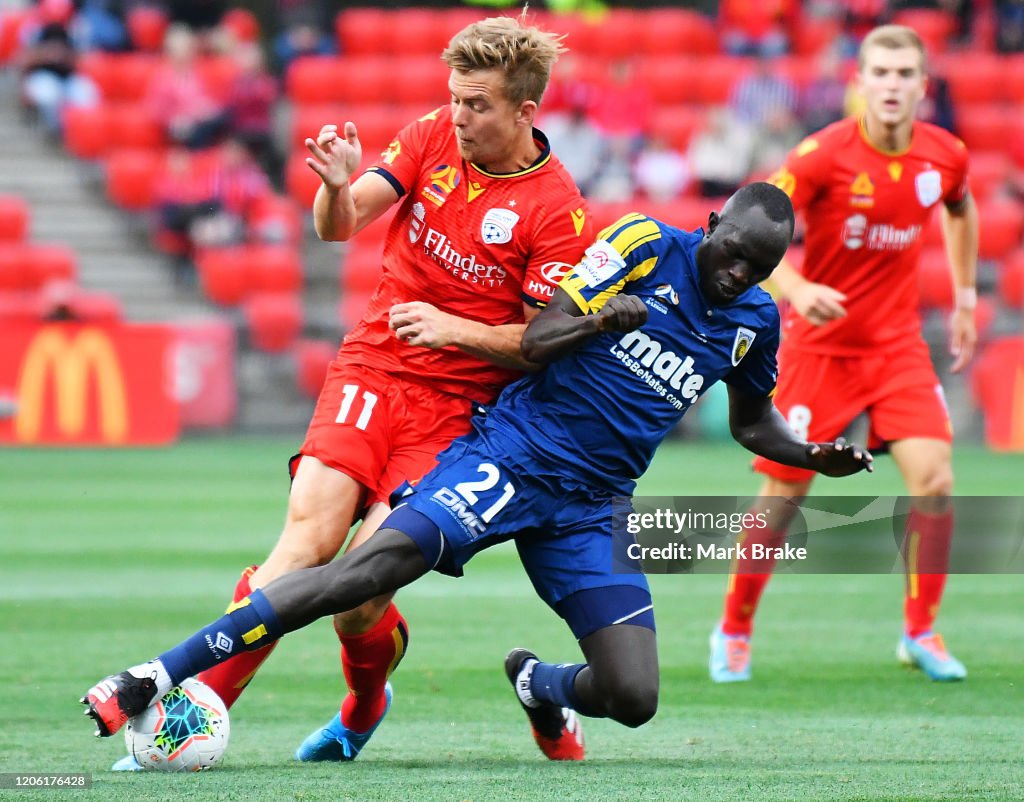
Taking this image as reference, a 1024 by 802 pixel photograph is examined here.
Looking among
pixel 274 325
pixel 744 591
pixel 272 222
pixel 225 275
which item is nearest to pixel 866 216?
pixel 744 591

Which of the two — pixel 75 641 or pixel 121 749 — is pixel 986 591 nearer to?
pixel 75 641

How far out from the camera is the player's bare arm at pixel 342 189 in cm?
521

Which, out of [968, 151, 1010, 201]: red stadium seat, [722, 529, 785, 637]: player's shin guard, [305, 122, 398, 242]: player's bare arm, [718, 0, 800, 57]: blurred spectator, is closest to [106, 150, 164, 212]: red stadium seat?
[718, 0, 800, 57]: blurred spectator

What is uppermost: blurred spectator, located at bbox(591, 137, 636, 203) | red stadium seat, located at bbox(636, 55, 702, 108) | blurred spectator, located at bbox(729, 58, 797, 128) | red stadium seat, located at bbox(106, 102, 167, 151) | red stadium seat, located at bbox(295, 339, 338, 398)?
blurred spectator, located at bbox(729, 58, 797, 128)

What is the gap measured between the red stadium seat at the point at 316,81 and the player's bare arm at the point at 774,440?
15.3m

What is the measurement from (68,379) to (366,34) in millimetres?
7499

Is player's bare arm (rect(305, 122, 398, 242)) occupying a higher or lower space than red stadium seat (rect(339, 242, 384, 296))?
higher

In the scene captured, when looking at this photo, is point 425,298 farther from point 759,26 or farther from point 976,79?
point 976,79

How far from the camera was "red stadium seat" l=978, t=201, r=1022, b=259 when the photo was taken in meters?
18.6

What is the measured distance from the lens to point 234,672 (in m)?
5.32

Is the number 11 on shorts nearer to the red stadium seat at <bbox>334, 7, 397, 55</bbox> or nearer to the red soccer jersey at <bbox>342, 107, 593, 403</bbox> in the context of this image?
the red soccer jersey at <bbox>342, 107, 593, 403</bbox>

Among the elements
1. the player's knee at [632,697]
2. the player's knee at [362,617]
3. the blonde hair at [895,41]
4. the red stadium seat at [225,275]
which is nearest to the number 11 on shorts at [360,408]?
the player's knee at [362,617]

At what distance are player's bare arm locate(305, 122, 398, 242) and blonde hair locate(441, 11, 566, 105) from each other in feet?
1.41

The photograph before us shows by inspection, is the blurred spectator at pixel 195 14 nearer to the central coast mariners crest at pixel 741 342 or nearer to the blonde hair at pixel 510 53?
the blonde hair at pixel 510 53
